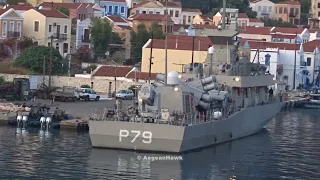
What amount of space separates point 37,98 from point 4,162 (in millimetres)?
21788

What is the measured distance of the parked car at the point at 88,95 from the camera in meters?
57.4

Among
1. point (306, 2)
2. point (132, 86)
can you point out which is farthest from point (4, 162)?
point (306, 2)

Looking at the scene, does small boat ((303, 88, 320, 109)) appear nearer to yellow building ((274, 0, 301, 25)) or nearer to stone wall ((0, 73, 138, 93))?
stone wall ((0, 73, 138, 93))

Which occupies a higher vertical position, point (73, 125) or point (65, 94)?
point (65, 94)

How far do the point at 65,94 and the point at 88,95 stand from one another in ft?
6.55

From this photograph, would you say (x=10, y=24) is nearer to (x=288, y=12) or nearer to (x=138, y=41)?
(x=138, y=41)

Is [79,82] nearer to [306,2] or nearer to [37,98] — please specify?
[37,98]

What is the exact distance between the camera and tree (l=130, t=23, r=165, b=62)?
3092 inches

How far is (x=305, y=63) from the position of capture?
3228 inches

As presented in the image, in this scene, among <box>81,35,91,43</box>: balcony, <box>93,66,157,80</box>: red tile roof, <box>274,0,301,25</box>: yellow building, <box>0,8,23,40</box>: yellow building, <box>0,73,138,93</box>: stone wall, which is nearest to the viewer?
<box>0,73,138,93</box>: stone wall

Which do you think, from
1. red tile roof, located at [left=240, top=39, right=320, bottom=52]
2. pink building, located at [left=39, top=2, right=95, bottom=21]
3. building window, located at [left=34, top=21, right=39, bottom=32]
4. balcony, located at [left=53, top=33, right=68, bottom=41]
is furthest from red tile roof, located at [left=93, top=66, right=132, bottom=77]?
pink building, located at [left=39, top=2, right=95, bottom=21]

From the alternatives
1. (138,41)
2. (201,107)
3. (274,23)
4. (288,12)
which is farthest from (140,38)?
(288,12)

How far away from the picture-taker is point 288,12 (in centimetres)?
11950

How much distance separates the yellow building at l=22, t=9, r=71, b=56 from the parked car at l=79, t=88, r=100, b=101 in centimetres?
1389
